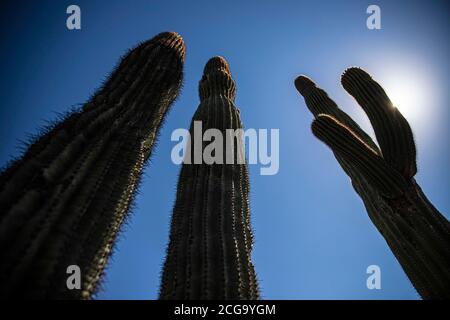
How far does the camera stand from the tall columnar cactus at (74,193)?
238 centimetres

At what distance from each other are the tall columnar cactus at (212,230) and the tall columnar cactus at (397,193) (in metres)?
1.56

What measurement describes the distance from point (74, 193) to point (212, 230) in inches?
64.8

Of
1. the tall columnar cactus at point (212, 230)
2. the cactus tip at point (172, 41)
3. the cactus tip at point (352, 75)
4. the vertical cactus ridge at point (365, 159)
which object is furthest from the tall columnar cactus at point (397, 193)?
the cactus tip at point (172, 41)

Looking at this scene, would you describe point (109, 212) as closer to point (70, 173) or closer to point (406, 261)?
point (70, 173)

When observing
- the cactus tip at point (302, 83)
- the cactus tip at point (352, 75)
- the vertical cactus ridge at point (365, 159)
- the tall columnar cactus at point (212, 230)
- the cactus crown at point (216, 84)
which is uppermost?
the cactus tip at point (302, 83)

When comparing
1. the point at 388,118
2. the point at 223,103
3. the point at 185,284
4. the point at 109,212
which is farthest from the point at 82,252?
the point at 388,118

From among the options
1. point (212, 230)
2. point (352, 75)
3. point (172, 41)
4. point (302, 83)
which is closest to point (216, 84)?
point (172, 41)

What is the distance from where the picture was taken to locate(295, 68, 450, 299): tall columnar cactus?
438cm

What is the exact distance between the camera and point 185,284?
347cm

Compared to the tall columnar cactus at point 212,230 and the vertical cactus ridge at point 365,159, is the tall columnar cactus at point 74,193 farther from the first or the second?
the vertical cactus ridge at point 365,159

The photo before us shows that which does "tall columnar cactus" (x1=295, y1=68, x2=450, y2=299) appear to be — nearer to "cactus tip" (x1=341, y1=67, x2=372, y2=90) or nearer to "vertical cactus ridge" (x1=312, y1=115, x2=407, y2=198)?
"vertical cactus ridge" (x1=312, y1=115, x2=407, y2=198)

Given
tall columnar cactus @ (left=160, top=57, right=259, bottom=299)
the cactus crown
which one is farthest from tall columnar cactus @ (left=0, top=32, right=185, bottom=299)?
the cactus crown

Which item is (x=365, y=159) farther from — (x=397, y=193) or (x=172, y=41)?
(x=172, y=41)

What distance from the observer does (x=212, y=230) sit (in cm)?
398
